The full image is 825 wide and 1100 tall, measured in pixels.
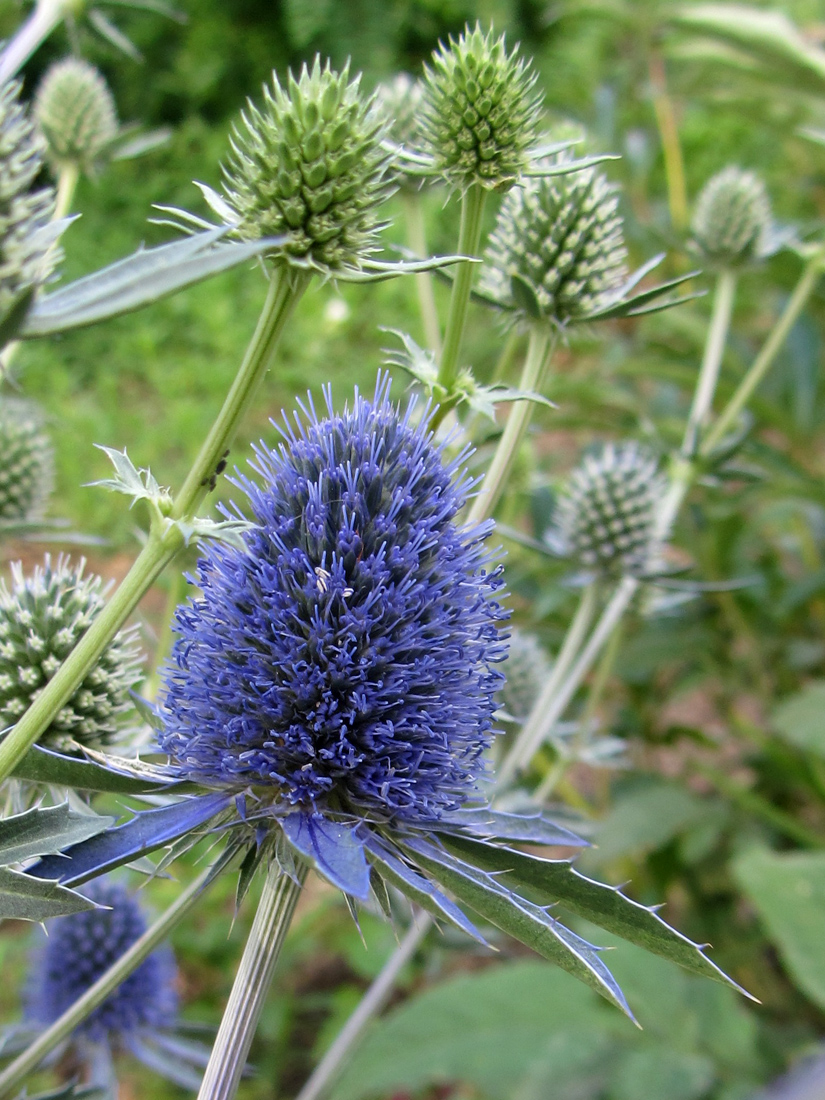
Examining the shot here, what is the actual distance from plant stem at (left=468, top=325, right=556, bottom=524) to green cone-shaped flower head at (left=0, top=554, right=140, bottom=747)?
523 millimetres

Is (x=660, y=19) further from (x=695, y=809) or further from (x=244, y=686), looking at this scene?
(x=244, y=686)

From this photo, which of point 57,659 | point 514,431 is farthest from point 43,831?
point 514,431

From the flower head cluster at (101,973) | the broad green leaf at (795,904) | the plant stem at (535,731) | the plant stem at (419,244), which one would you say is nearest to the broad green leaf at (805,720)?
the broad green leaf at (795,904)

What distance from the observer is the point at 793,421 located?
4.08 m

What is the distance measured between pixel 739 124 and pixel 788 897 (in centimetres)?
741

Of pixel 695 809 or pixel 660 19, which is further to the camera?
pixel 660 19

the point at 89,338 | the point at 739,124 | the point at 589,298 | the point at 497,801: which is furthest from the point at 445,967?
the point at 739,124

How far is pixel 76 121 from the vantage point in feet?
6.43

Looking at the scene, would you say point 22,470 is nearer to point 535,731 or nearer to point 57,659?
point 57,659

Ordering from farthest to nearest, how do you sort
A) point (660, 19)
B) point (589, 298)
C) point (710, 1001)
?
point (660, 19), point (710, 1001), point (589, 298)

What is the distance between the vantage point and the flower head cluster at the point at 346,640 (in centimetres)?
104

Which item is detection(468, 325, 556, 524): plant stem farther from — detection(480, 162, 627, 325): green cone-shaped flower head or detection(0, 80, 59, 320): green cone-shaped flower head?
detection(0, 80, 59, 320): green cone-shaped flower head

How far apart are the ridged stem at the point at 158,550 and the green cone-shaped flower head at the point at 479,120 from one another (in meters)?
0.30

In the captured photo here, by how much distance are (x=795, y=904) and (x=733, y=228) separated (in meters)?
1.85
